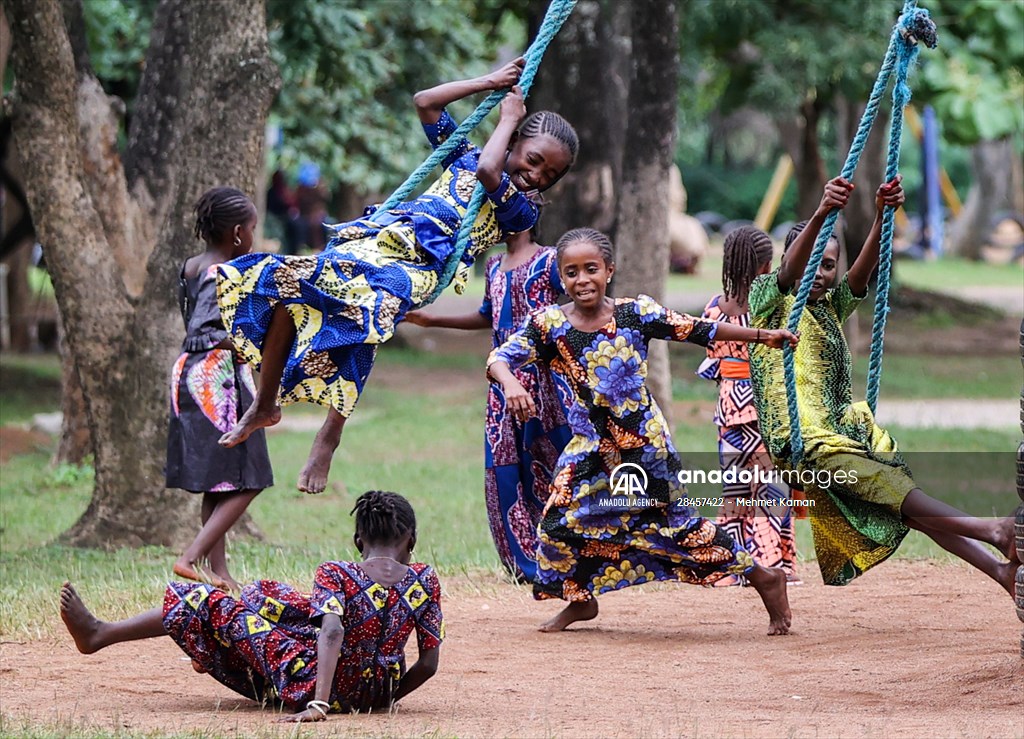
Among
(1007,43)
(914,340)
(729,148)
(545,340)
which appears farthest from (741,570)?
(729,148)

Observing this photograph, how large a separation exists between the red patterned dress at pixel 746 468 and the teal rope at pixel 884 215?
121cm

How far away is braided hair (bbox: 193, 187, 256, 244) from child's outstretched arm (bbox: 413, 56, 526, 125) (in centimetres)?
125

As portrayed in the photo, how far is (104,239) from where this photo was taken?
8609 millimetres

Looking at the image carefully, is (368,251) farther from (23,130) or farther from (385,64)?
(385,64)

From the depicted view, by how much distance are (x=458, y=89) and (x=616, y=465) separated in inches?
61.5

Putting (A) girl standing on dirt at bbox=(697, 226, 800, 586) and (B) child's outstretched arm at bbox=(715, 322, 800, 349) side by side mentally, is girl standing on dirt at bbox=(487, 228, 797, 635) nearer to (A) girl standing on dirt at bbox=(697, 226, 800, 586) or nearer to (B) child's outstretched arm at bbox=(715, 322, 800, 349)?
(B) child's outstretched arm at bbox=(715, 322, 800, 349)

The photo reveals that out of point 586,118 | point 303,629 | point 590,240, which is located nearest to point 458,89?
point 590,240

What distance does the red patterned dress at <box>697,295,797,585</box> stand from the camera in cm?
727

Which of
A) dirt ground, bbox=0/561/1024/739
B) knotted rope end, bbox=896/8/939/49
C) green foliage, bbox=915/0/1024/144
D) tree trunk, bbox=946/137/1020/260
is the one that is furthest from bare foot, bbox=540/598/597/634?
tree trunk, bbox=946/137/1020/260

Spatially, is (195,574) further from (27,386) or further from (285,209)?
(285,209)

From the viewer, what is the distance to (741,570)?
6.25m

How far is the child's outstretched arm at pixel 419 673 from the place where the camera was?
5.05 m

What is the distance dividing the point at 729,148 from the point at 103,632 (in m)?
40.5

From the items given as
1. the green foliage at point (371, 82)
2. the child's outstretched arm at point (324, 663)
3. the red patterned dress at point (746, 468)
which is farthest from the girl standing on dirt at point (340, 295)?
the green foliage at point (371, 82)
